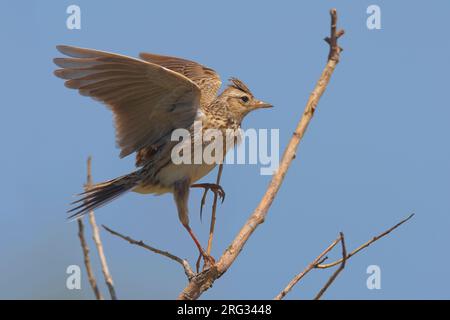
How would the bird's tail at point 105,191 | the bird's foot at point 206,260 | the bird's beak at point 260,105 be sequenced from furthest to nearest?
the bird's beak at point 260,105
the bird's tail at point 105,191
the bird's foot at point 206,260

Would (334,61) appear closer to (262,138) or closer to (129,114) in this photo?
(262,138)

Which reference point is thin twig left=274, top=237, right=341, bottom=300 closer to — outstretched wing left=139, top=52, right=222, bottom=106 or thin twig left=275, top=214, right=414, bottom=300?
thin twig left=275, top=214, right=414, bottom=300

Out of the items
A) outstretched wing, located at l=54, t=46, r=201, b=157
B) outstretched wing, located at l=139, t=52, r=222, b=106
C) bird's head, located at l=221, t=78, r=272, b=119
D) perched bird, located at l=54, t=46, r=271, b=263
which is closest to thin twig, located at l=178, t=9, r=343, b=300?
perched bird, located at l=54, t=46, r=271, b=263

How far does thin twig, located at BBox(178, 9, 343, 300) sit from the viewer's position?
329 cm

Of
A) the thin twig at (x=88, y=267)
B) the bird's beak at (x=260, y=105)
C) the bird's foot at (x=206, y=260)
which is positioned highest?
the bird's beak at (x=260, y=105)

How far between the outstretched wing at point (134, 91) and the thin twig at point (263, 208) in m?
1.48

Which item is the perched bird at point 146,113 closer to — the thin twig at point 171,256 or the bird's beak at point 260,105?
the bird's beak at point 260,105

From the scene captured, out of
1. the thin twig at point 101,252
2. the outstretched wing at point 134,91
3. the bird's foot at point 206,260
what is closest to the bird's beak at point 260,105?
the outstretched wing at point 134,91

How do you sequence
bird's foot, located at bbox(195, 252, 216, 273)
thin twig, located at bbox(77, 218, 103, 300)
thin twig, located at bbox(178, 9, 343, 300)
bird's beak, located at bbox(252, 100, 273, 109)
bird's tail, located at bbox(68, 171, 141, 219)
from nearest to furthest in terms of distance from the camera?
thin twig, located at bbox(77, 218, 103, 300)
thin twig, located at bbox(178, 9, 343, 300)
bird's foot, located at bbox(195, 252, 216, 273)
bird's tail, located at bbox(68, 171, 141, 219)
bird's beak, located at bbox(252, 100, 273, 109)

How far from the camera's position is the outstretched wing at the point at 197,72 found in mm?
5914

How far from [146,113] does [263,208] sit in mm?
1880

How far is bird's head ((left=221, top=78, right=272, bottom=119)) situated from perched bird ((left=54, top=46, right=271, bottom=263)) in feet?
0.06
